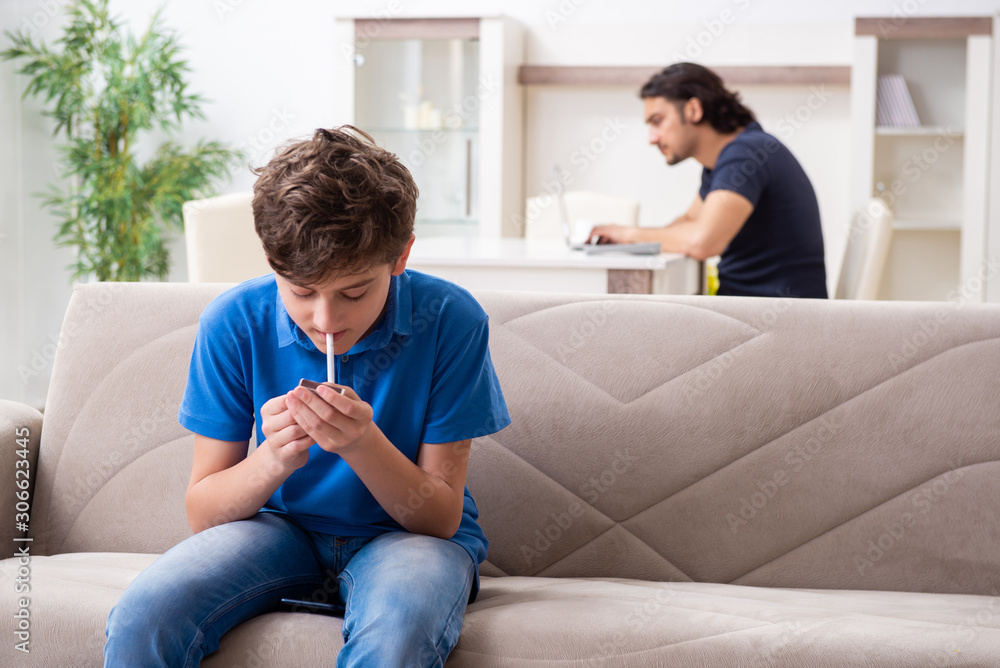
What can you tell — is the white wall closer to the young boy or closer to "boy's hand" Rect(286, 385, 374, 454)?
the young boy

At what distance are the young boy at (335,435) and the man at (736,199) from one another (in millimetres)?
1608

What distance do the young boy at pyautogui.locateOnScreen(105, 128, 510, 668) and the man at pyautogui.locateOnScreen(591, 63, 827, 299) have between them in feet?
5.27

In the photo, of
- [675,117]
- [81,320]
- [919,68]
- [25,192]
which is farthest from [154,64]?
[919,68]

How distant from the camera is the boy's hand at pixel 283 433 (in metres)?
1.04

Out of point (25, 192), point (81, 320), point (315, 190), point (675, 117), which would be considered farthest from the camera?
point (25, 192)

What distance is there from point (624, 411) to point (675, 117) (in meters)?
1.69

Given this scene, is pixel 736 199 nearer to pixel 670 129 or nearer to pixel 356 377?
pixel 670 129

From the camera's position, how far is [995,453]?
1.37 metres

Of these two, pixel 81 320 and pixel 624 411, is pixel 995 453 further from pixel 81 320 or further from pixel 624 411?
pixel 81 320

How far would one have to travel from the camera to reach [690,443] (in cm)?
143

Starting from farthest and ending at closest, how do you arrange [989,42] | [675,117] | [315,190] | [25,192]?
[25,192], [989,42], [675,117], [315,190]

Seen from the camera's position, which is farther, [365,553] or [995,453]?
[995,453]

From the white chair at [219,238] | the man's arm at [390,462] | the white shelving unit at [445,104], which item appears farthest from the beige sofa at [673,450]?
the white shelving unit at [445,104]

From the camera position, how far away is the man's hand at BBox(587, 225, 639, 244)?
2.70 m
